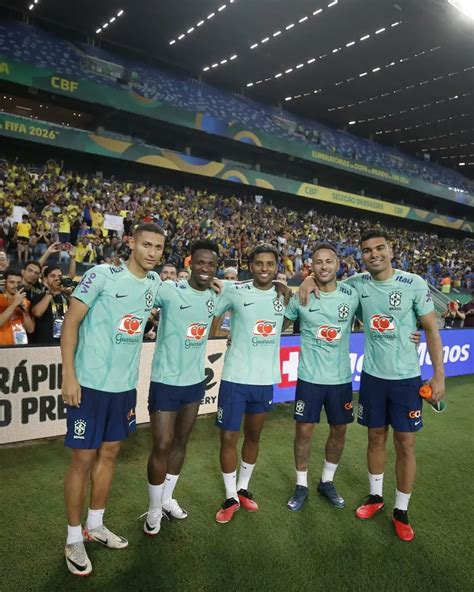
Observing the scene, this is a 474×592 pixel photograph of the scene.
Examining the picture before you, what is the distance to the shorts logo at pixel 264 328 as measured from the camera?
11.1 feet

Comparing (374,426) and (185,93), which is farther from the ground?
(185,93)

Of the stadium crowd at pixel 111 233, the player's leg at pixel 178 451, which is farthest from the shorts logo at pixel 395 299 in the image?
the stadium crowd at pixel 111 233

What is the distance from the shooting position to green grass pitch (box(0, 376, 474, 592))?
2.61m

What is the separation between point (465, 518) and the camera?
11.3 ft

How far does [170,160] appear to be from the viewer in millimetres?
23141

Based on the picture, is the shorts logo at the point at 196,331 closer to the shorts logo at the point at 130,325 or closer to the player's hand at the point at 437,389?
the shorts logo at the point at 130,325

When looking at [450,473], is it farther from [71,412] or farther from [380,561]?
[71,412]

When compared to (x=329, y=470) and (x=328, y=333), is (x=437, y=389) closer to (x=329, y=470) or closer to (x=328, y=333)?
(x=328, y=333)

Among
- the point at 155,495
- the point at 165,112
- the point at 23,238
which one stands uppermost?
the point at 165,112

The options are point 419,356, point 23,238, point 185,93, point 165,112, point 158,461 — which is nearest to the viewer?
point 158,461

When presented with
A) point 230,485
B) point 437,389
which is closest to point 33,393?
point 230,485

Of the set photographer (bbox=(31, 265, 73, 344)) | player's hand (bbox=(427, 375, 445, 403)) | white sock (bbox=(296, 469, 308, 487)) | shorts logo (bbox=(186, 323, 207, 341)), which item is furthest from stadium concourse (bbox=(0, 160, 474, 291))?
player's hand (bbox=(427, 375, 445, 403))

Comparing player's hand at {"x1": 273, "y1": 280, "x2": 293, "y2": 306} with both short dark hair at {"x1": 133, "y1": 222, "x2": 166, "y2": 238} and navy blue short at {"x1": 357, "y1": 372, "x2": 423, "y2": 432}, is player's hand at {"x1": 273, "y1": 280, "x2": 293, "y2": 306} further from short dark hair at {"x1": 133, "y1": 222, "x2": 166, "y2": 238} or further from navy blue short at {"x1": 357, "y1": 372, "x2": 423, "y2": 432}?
short dark hair at {"x1": 133, "y1": 222, "x2": 166, "y2": 238}

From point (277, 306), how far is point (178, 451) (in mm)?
1398
